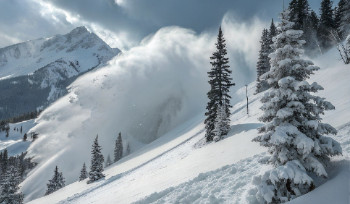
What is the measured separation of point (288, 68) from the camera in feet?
36.6

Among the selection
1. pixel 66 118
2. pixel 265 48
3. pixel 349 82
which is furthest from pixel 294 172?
pixel 66 118

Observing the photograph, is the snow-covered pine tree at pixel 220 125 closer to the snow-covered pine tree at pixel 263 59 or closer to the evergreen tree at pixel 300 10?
the snow-covered pine tree at pixel 263 59

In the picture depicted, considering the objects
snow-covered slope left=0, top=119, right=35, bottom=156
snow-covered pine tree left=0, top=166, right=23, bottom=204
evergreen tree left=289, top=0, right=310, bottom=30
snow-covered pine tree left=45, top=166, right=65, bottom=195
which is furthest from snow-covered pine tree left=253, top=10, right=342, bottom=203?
snow-covered slope left=0, top=119, right=35, bottom=156

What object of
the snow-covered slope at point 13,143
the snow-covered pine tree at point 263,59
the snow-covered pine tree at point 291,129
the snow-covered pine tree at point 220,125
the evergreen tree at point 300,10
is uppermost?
the snow-covered slope at point 13,143

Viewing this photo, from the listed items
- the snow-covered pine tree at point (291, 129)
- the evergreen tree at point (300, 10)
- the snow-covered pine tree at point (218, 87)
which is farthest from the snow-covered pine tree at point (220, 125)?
the evergreen tree at point (300, 10)

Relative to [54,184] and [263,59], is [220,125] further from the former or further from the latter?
[54,184]

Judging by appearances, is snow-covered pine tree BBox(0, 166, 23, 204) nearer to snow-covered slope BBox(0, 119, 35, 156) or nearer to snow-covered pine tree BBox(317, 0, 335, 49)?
snow-covered pine tree BBox(317, 0, 335, 49)

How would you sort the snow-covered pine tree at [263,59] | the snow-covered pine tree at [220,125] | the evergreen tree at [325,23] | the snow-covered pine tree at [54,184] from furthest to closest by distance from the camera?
the snow-covered pine tree at [54,184] → the evergreen tree at [325,23] → the snow-covered pine tree at [263,59] → the snow-covered pine tree at [220,125]

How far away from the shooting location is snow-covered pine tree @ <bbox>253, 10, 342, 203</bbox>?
9.48 metres

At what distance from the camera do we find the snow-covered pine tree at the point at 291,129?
948cm

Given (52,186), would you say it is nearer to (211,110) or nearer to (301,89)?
(211,110)

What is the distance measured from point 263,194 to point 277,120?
311 centimetres

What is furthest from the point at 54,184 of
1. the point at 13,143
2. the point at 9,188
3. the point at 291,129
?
the point at 13,143

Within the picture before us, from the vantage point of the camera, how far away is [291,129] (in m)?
10.0
